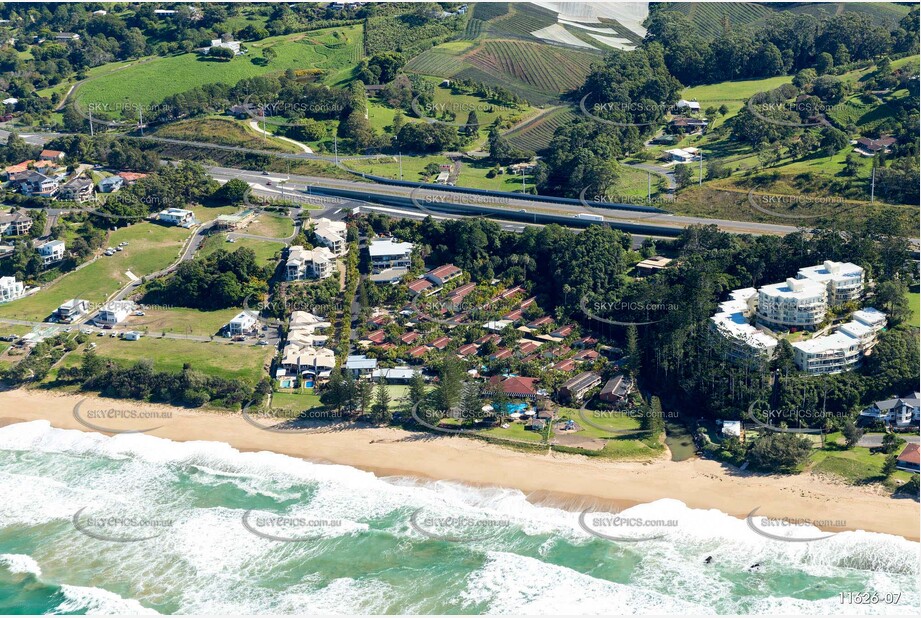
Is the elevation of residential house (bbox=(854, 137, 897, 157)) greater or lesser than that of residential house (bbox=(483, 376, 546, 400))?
greater

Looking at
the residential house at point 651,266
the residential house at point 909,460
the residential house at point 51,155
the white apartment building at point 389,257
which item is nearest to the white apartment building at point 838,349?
the residential house at point 909,460

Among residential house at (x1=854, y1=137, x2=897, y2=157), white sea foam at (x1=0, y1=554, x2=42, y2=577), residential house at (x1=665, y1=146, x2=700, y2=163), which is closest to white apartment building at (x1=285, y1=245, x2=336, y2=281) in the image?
white sea foam at (x1=0, y1=554, x2=42, y2=577)

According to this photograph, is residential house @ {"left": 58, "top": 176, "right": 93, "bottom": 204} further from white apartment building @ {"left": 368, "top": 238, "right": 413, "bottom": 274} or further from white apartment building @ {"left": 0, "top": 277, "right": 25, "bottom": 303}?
white apartment building @ {"left": 368, "top": 238, "right": 413, "bottom": 274}

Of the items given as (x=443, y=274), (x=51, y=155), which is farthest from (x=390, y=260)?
(x=51, y=155)

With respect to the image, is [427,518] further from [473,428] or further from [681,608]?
[681,608]

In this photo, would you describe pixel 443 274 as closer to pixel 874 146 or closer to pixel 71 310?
pixel 71 310

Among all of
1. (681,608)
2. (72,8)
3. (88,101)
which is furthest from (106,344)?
(72,8)
